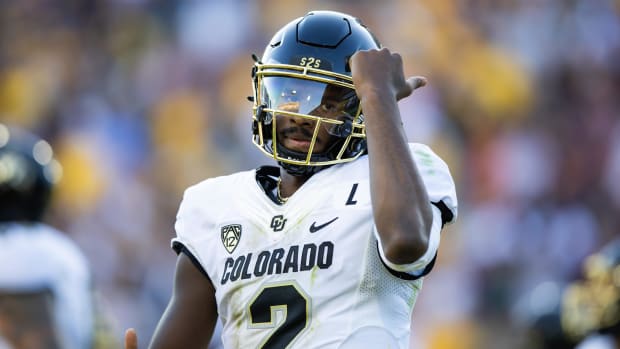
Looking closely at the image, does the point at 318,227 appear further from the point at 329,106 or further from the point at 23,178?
the point at 23,178

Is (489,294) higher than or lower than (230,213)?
lower

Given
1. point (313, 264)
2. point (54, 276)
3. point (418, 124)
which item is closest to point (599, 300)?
point (54, 276)

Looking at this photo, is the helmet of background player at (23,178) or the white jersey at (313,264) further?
the helmet of background player at (23,178)

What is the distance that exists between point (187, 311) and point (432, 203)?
27.1 inches

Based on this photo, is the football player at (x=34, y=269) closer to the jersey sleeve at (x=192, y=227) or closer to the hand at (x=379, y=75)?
the jersey sleeve at (x=192, y=227)

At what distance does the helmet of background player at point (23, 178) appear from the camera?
4.15 m

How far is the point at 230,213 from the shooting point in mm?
2742

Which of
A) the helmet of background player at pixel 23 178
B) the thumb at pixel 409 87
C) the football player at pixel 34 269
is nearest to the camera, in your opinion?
the thumb at pixel 409 87

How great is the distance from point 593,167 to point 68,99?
4.65 meters

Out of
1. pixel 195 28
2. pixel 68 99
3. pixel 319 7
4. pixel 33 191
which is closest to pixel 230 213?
pixel 33 191

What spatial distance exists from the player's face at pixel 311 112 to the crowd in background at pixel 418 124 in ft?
14.1

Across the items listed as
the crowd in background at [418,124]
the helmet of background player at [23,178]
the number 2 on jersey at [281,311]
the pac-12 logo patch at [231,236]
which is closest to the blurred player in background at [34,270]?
the helmet of background player at [23,178]

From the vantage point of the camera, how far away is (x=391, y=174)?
237 cm

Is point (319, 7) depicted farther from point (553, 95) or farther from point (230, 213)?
point (230, 213)
